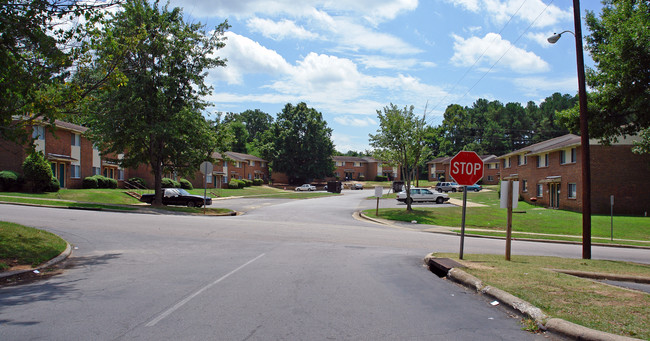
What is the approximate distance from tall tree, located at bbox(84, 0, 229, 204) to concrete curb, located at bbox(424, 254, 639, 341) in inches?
899

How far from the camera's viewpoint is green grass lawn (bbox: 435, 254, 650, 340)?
18.0ft

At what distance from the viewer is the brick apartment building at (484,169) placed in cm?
8688

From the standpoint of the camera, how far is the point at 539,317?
584cm

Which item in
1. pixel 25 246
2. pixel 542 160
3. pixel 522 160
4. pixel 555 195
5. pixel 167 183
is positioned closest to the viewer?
pixel 25 246

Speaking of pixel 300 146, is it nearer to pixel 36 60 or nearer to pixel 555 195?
pixel 555 195

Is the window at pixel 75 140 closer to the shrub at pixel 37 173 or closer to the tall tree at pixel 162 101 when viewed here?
the shrub at pixel 37 173

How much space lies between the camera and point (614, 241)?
22.1 m

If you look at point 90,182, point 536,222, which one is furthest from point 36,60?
point 90,182

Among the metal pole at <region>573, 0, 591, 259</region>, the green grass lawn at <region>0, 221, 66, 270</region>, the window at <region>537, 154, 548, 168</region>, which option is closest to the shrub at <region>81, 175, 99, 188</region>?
the green grass lawn at <region>0, 221, 66, 270</region>

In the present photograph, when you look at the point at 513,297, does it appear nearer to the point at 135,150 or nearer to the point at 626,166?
the point at 135,150

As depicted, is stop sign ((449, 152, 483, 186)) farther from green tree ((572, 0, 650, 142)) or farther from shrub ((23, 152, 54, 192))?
shrub ((23, 152, 54, 192))

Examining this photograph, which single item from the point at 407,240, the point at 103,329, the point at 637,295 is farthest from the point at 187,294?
the point at 407,240

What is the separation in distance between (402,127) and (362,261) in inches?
823

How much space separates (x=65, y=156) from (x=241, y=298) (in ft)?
122
